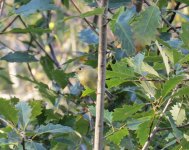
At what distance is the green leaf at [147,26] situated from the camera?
816 millimetres

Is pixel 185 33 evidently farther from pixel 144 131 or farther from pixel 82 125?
pixel 82 125

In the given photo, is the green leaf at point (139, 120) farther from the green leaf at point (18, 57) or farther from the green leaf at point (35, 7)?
the green leaf at point (18, 57)

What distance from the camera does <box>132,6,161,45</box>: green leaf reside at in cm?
82

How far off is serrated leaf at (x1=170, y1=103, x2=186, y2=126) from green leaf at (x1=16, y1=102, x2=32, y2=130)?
0.29 metres

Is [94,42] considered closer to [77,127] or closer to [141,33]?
[77,127]

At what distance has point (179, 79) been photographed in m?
0.89

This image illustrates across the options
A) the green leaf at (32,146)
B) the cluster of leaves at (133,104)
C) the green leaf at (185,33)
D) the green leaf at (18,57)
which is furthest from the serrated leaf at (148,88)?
the green leaf at (18,57)

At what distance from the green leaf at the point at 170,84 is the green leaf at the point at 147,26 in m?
0.10

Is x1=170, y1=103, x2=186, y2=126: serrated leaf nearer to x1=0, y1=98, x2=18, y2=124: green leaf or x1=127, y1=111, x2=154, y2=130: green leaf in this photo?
x1=127, y1=111, x2=154, y2=130: green leaf

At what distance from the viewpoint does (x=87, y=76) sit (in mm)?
1239

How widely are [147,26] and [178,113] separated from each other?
262mm

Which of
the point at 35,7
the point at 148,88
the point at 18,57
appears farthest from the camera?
the point at 18,57

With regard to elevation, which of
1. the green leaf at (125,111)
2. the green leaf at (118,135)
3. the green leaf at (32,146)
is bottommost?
the green leaf at (118,135)

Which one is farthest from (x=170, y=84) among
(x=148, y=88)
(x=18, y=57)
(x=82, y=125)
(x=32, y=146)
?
(x=18, y=57)
